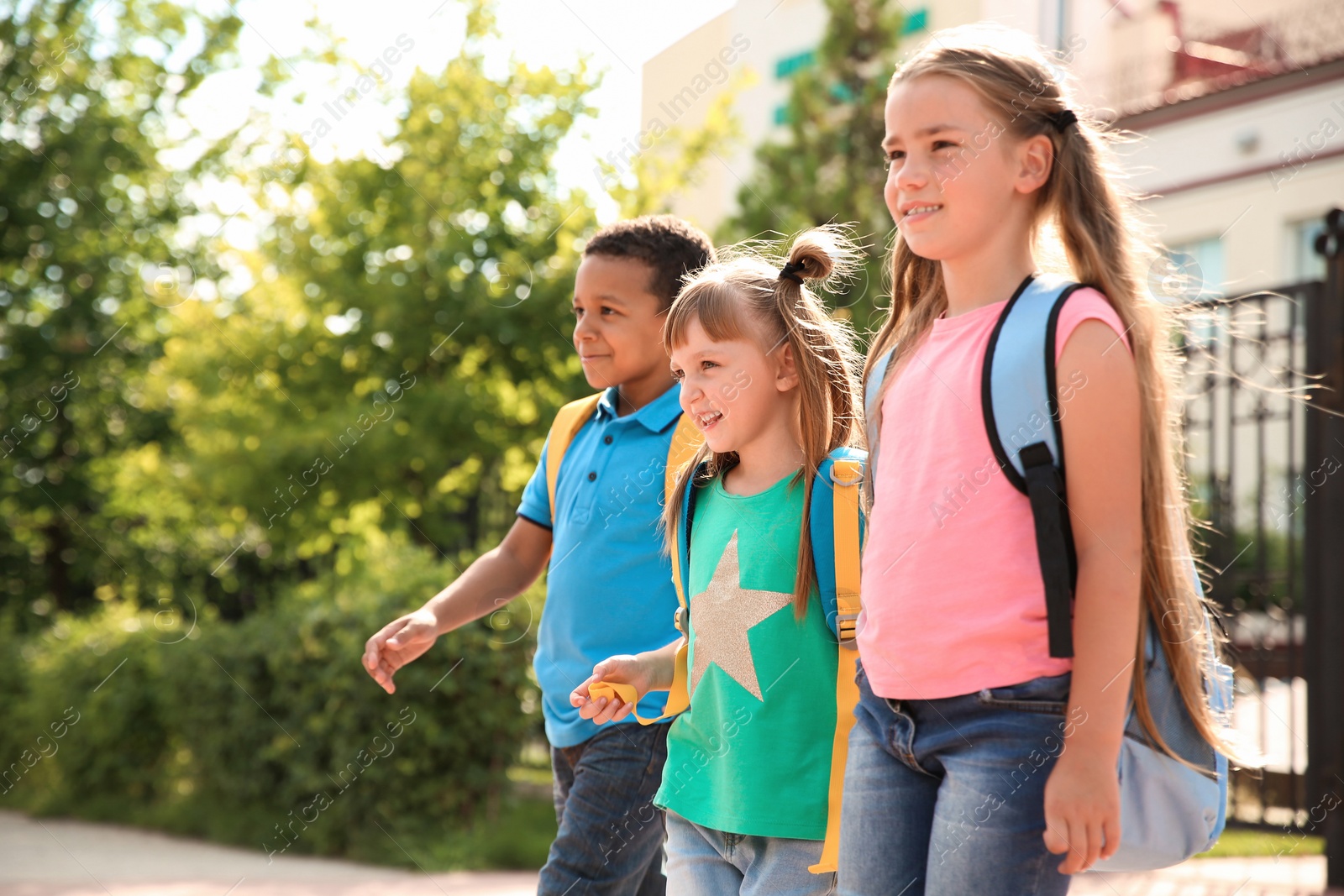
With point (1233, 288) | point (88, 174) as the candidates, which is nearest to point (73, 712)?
point (88, 174)

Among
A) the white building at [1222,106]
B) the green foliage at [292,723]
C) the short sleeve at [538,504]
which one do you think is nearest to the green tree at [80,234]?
the green foliage at [292,723]

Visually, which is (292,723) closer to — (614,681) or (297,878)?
(297,878)

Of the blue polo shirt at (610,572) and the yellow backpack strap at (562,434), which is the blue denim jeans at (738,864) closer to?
the blue polo shirt at (610,572)

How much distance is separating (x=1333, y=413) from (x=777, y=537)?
3.94 m

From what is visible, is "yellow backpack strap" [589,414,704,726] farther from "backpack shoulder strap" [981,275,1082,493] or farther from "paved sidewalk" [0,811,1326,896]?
"paved sidewalk" [0,811,1326,896]

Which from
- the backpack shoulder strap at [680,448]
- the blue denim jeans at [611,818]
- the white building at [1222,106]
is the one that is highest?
→ the white building at [1222,106]

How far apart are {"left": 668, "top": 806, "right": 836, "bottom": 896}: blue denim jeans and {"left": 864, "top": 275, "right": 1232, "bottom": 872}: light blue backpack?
0.58 metres

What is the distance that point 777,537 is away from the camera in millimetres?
2287

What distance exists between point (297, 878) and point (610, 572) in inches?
157

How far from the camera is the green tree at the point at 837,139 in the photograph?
11516 millimetres

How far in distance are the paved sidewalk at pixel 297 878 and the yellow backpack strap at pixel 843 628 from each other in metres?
3.78

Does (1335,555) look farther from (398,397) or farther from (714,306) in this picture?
(398,397)

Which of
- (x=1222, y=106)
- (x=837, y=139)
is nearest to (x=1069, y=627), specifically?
(x=837, y=139)

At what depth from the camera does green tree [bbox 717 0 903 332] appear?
37.8ft
